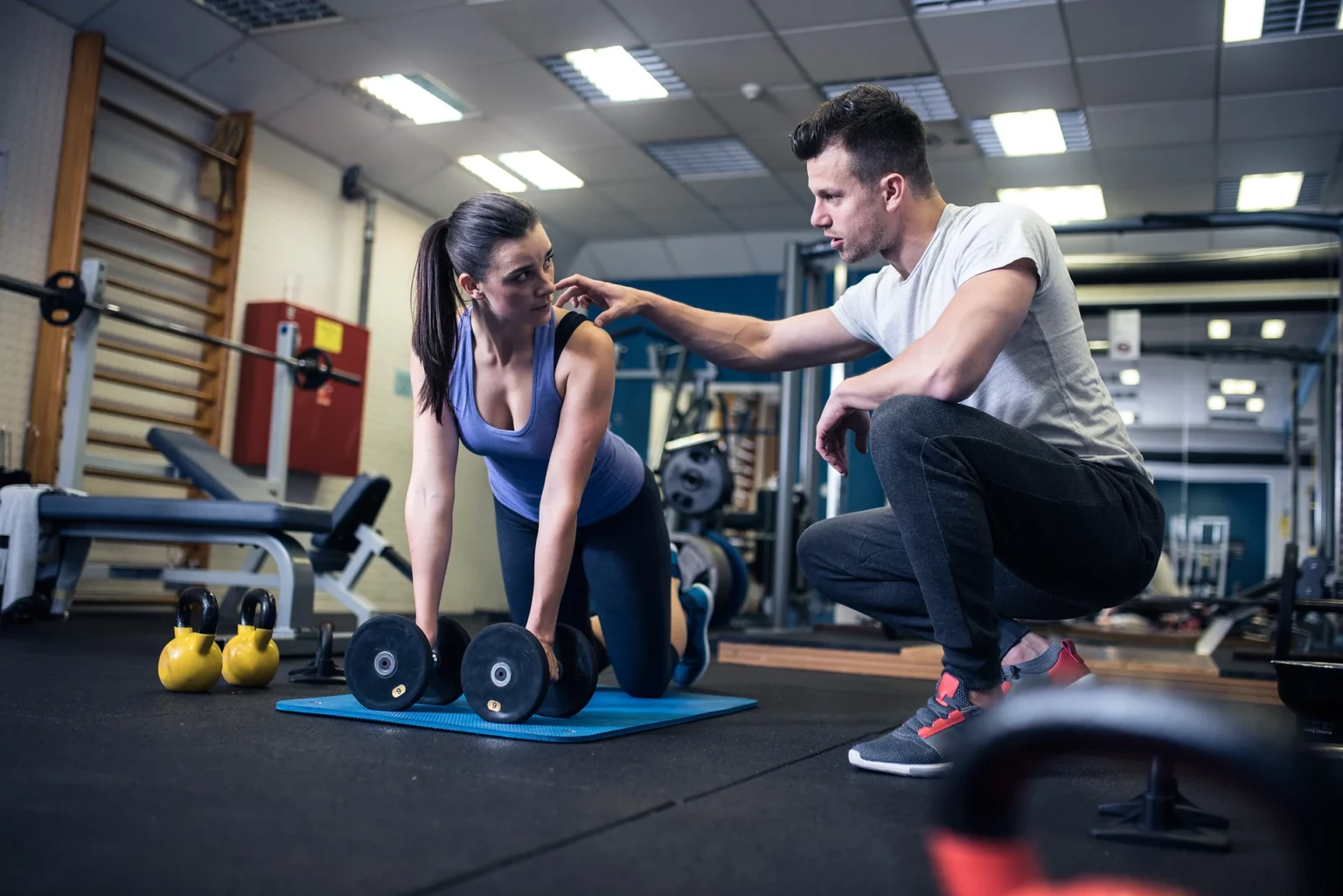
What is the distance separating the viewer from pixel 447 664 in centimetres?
204

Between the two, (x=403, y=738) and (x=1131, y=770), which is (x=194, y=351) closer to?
(x=403, y=738)

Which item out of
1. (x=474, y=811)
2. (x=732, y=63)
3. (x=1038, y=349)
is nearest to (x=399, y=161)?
(x=732, y=63)

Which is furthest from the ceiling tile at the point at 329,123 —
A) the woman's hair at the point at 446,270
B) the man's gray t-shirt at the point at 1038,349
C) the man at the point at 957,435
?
the man's gray t-shirt at the point at 1038,349

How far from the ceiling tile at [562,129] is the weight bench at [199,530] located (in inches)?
120

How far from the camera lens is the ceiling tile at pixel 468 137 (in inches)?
249

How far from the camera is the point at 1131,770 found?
171 centimetres

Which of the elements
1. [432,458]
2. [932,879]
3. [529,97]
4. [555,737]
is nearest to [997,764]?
[932,879]

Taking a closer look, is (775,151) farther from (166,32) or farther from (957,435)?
(957,435)

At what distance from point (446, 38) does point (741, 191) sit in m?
2.47

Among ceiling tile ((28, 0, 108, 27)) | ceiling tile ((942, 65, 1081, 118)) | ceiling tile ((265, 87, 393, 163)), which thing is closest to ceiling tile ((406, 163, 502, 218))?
ceiling tile ((265, 87, 393, 163))

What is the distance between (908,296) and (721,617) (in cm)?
212

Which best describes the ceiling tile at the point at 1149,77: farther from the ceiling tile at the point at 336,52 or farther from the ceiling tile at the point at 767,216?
the ceiling tile at the point at 336,52

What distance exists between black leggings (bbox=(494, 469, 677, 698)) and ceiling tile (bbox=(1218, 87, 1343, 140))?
4.67 m

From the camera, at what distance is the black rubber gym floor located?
0.96 m
